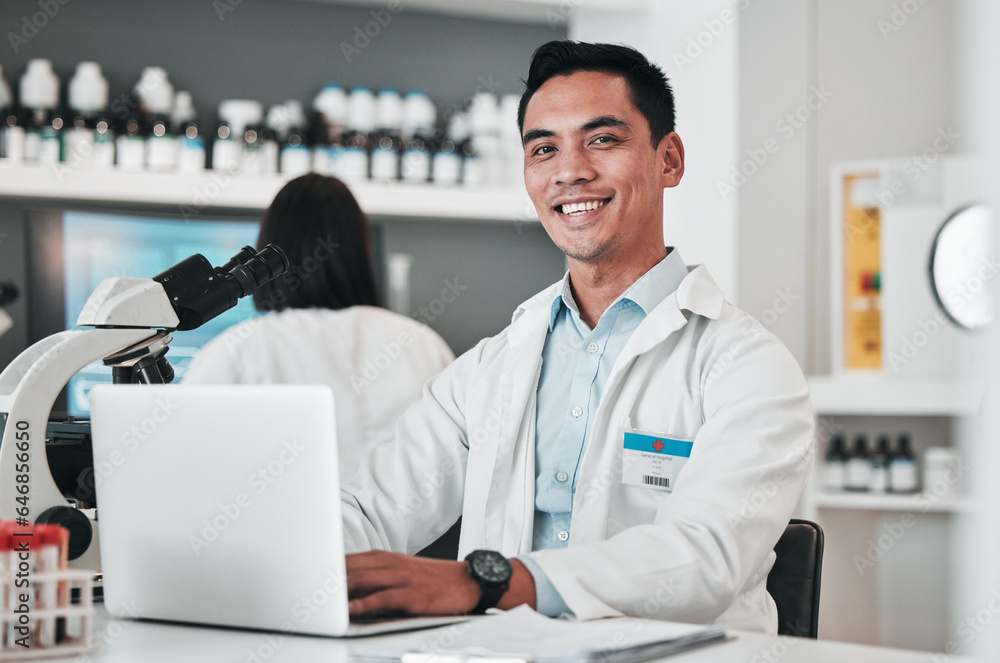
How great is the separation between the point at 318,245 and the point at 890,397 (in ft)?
6.32

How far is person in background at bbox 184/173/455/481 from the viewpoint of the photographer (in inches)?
84.4

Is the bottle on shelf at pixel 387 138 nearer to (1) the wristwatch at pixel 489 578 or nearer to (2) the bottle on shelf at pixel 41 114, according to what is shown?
(2) the bottle on shelf at pixel 41 114

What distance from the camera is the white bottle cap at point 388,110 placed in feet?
9.99

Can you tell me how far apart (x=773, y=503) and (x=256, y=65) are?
255 cm

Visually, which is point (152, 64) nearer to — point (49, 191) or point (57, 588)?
Answer: point (49, 191)

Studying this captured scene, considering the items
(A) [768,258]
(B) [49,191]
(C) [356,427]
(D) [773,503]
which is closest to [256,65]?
(B) [49,191]

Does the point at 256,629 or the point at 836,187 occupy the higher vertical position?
the point at 836,187

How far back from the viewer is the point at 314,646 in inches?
32.7

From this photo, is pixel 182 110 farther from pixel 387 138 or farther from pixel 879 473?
pixel 879 473

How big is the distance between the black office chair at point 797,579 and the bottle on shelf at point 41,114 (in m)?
2.30

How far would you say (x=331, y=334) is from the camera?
2.18 m

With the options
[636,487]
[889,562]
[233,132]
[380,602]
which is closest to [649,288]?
[636,487]

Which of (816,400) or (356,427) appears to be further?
(816,400)

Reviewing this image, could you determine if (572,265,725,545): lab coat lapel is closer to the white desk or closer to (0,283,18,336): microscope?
the white desk
